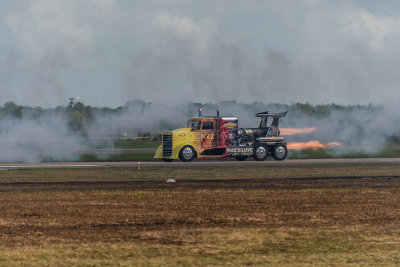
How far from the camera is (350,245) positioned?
1378 centimetres

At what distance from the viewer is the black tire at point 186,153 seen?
140ft

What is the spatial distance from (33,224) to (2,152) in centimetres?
3782

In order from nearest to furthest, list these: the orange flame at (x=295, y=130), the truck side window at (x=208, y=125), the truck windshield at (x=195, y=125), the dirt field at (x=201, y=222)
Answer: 1. the dirt field at (x=201, y=222)
2. the truck windshield at (x=195, y=125)
3. the truck side window at (x=208, y=125)
4. the orange flame at (x=295, y=130)

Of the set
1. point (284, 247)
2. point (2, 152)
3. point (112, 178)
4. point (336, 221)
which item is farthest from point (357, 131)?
point (284, 247)

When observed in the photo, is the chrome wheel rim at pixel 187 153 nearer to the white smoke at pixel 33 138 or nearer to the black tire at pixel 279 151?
the black tire at pixel 279 151

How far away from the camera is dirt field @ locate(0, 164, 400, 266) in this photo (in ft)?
42.1

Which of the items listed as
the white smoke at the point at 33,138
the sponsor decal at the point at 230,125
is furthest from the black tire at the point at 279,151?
the white smoke at the point at 33,138

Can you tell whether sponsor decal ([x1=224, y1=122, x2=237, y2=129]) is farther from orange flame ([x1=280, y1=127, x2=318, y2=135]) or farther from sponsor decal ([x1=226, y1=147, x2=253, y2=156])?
orange flame ([x1=280, y1=127, x2=318, y2=135])

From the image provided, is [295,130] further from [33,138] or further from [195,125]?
[33,138]

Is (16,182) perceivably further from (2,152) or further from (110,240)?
(2,152)

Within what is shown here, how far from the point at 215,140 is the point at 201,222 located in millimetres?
26031

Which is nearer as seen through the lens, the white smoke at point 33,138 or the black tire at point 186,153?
the black tire at point 186,153

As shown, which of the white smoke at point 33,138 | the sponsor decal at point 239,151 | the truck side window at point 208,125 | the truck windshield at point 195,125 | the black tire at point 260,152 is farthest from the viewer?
the white smoke at point 33,138

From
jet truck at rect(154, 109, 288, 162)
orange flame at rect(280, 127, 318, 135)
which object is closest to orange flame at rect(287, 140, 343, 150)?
orange flame at rect(280, 127, 318, 135)
